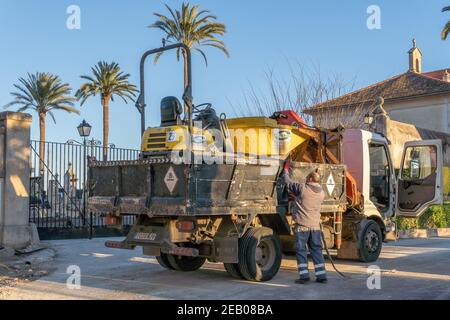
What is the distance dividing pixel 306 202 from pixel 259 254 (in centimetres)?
112

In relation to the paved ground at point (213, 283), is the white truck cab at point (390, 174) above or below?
above

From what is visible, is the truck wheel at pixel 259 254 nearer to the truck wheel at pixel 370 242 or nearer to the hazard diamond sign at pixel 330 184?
the hazard diamond sign at pixel 330 184

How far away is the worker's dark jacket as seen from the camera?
8391 millimetres

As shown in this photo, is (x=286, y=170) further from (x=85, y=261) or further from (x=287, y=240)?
(x=85, y=261)

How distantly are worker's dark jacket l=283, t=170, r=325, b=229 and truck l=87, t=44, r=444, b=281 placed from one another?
0.24m

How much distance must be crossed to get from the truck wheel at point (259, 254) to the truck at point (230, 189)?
0.02 metres

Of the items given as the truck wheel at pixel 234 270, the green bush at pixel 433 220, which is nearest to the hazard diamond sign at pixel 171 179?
the truck wheel at pixel 234 270

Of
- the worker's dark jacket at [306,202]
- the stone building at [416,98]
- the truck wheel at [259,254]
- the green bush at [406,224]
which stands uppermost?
the stone building at [416,98]

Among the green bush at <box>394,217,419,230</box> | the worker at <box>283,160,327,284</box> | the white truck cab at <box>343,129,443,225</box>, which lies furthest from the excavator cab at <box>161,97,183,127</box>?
the green bush at <box>394,217,419,230</box>

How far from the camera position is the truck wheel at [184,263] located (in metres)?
9.48

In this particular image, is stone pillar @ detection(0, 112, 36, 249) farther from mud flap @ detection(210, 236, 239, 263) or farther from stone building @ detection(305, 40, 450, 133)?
stone building @ detection(305, 40, 450, 133)

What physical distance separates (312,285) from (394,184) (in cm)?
471

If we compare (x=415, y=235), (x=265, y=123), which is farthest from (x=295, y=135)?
(x=415, y=235)

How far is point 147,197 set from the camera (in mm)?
8070
